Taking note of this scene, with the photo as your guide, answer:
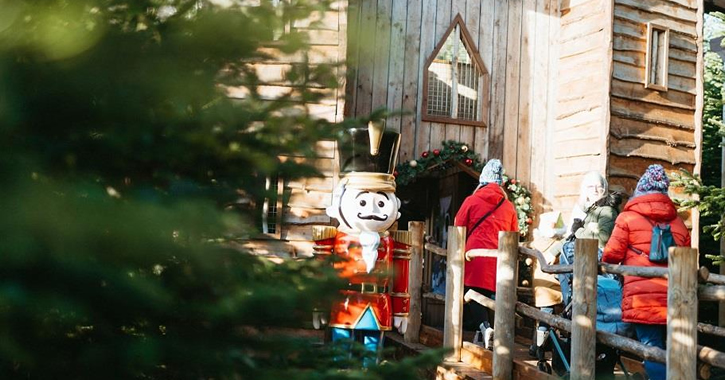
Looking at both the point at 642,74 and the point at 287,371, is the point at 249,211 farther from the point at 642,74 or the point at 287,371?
the point at 642,74

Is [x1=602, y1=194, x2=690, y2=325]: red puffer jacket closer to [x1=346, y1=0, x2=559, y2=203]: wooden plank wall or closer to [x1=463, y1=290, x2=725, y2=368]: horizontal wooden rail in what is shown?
[x1=463, y1=290, x2=725, y2=368]: horizontal wooden rail

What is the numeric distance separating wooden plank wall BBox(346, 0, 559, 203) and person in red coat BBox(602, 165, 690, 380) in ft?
17.1

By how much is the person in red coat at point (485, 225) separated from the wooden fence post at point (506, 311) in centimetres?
Answer: 110

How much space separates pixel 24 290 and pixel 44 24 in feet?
1.24

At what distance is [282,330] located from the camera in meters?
1.39

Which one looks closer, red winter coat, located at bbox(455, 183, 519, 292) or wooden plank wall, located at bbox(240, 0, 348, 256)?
wooden plank wall, located at bbox(240, 0, 348, 256)

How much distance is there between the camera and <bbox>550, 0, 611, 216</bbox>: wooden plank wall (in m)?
10.4

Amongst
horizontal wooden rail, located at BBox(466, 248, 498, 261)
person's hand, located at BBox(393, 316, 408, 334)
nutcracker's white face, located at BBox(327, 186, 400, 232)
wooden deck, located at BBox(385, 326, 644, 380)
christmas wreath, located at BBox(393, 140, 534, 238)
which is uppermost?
christmas wreath, located at BBox(393, 140, 534, 238)

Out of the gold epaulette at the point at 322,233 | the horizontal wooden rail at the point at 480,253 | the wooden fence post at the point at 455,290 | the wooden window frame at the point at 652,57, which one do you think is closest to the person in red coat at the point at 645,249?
the horizontal wooden rail at the point at 480,253

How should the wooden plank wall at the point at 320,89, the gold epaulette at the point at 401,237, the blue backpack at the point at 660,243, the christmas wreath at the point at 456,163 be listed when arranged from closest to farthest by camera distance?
1. the wooden plank wall at the point at 320,89
2. the blue backpack at the point at 660,243
3. the gold epaulette at the point at 401,237
4. the christmas wreath at the point at 456,163

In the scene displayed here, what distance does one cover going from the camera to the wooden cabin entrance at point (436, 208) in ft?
34.4

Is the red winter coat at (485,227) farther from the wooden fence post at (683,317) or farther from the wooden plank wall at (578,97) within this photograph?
the wooden plank wall at (578,97)

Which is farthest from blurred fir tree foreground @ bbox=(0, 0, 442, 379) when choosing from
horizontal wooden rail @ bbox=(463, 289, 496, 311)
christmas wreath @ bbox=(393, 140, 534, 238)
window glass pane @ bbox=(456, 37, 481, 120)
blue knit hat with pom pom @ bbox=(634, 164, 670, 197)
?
window glass pane @ bbox=(456, 37, 481, 120)

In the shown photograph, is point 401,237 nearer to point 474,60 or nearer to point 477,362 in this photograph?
point 477,362
